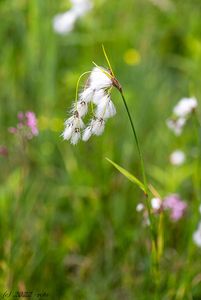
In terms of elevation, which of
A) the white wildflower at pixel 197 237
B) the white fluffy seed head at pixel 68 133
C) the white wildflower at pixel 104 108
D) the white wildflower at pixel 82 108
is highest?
the white wildflower at pixel 82 108

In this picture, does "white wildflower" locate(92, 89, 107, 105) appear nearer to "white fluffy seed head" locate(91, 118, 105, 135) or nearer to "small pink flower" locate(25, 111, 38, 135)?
"white fluffy seed head" locate(91, 118, 105, 135)

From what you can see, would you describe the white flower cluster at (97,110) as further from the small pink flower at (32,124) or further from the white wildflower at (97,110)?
the small pink flower at (32,124)

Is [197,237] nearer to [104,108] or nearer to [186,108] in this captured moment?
[186,108]

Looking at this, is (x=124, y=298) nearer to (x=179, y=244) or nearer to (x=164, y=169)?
(x=179, y=244)

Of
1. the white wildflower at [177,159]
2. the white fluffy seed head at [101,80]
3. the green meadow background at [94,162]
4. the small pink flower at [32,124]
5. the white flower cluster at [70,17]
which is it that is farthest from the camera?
the white flower cluster at [70,17]

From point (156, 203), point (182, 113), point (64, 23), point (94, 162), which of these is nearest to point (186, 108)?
point (182, 113)

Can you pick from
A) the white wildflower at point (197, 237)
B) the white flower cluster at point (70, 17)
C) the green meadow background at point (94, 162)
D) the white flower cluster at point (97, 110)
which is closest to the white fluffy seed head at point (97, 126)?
the white flower cluster at point (97, 110)

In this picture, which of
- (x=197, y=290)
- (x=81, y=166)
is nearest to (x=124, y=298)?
(x=197, y=290)

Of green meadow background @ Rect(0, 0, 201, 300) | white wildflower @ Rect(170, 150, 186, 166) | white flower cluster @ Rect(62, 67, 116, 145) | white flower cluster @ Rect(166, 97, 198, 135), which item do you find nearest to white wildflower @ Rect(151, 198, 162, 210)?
green meadow background @ Rect(0, 0, 201, 300)
